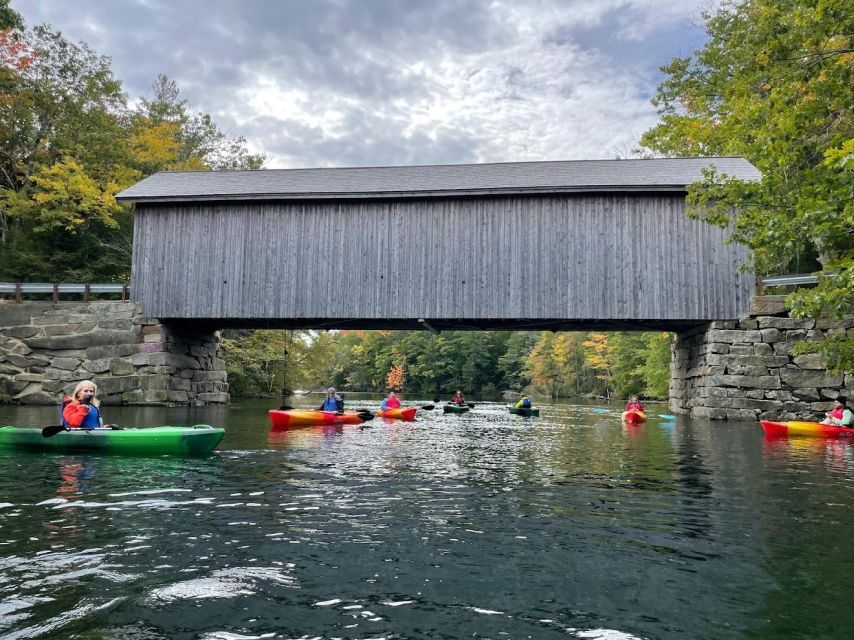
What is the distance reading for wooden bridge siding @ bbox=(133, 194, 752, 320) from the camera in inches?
851

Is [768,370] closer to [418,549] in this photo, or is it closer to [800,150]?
[800,150]

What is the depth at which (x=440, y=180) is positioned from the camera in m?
23.2

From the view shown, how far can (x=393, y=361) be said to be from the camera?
8331 cm

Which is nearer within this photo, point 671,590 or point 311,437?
point 671,590

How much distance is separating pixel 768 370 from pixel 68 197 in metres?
28.5

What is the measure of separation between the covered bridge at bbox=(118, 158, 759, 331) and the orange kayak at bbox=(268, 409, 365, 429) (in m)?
4.75

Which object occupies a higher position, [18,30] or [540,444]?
[18,30]

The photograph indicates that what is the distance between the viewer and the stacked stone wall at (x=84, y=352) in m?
23.6

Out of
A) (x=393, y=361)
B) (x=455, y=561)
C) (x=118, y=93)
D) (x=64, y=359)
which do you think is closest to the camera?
(x=455, y=561)

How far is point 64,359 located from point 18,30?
611 inches

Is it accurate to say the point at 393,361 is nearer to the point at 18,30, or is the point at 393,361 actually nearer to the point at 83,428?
the point at 18,30

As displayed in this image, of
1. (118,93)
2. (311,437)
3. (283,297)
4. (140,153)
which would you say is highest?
(118,93)

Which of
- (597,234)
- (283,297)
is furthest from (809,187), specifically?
(283,297)

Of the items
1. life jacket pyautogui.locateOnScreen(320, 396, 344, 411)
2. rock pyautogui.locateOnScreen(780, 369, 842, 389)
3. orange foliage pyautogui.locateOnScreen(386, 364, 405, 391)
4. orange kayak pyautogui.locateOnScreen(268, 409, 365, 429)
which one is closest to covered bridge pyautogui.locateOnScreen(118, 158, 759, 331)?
rock pyautogui.locateOnScreen(780, 369, 842, 389)
